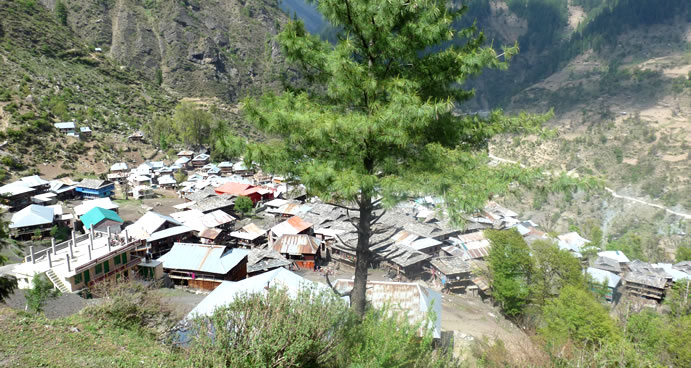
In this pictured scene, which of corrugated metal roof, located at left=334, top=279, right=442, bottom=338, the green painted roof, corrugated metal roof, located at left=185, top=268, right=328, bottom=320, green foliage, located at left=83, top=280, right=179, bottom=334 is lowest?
the green painted roof

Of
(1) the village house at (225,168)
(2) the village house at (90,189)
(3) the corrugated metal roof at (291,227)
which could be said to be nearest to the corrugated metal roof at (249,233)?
(3) the corrugated metal roof at (291,227)

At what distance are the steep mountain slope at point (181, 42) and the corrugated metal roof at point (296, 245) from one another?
64.5m

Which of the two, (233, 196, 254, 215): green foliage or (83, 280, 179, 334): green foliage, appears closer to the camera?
(83, 280, 179, 334): green foliage

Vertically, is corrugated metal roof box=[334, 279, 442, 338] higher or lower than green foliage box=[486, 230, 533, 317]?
higher

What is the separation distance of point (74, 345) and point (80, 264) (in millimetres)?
14248

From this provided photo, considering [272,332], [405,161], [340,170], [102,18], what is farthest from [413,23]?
[102,18]

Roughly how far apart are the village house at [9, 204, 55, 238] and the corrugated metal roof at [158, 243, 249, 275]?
11.4 meters

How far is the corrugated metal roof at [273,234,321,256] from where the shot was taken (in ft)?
88.3

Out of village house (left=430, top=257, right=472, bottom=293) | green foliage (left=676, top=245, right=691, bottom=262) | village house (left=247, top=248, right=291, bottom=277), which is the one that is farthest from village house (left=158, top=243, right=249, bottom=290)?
green foliage (left=676, top=245, right=691, bottom=262)

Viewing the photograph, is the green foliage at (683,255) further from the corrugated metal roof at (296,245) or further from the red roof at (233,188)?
the red roof at (233,188)

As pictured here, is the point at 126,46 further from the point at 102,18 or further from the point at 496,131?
the point at 496,131

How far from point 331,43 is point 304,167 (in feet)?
6.97

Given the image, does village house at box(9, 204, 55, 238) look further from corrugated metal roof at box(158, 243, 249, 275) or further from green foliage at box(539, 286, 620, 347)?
green foliage at box(539, 286, 620, 347)

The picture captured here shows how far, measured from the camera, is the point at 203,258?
22.8 m
